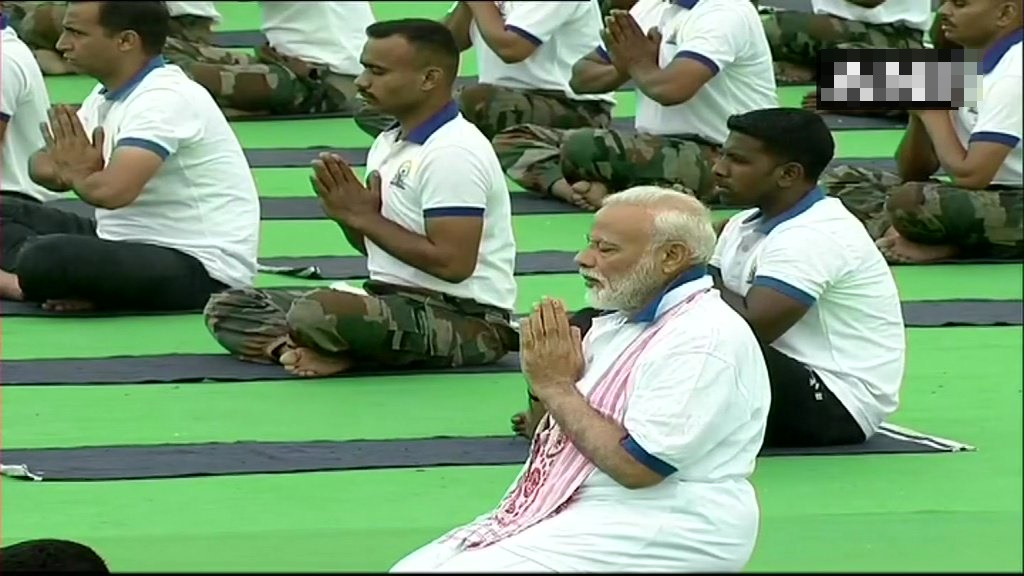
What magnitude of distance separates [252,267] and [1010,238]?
2.25 metres

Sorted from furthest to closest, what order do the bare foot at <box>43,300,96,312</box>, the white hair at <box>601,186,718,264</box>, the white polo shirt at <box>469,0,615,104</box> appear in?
the white polo shirt at <box>469,0,615,104</box>, the bare foot at <box>43,300,96,312</box>, the white hair at <box>601,186,718,264</box>

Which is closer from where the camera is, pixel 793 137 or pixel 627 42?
pixel 793 137

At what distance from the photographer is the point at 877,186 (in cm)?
742

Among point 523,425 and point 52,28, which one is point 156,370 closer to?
point 523,425

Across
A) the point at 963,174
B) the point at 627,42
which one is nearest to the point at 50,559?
the point at 963,174

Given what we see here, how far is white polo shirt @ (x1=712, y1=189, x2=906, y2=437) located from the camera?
512 cm

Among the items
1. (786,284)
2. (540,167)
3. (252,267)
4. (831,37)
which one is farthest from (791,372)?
(831,37)

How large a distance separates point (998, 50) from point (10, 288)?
9.22 ft

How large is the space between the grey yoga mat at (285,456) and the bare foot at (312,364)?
611 mm

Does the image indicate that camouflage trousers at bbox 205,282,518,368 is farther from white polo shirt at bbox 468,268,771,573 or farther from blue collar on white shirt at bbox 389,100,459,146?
white polo shirt at bbox 468,268,771,573

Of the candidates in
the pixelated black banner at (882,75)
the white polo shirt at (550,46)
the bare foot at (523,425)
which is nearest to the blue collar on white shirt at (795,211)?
the pixelated black banner at (882,75)

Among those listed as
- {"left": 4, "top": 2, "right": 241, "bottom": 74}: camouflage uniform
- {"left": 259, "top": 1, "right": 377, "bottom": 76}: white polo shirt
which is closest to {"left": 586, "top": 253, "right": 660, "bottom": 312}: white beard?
{"left": 259, "top": 1, "right": 377, "bottom": 76}: white polo shirt

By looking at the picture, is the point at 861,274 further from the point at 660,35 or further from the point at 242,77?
the point at 242,77

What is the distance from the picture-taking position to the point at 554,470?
404 centimetres
